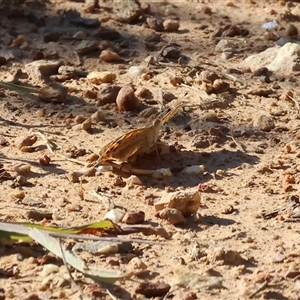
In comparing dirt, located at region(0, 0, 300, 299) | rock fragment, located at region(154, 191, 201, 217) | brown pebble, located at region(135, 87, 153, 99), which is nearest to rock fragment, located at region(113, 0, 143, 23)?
dirt, located at region(0, 0, 300, 299)

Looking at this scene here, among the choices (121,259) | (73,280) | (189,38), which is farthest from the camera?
(189,38)

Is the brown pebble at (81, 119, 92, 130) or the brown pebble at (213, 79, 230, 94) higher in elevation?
the brown pebble at (213, 79, 230, 94)

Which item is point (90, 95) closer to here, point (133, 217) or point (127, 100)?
point (127, 100)

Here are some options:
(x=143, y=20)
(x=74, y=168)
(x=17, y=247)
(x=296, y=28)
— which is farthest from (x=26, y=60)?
(x=17, y=247)

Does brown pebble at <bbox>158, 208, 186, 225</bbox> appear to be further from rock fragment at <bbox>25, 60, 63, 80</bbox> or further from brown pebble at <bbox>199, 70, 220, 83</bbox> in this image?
rock fragment at <bbox>25, 60, 63, 80</bbox>

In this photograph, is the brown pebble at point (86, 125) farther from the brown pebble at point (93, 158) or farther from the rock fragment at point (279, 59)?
the rock fragment at point (279, 59)

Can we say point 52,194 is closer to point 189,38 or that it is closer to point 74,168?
point 74,168

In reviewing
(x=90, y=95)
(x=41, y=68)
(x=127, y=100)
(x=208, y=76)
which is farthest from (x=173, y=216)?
(x=41, y=68)
